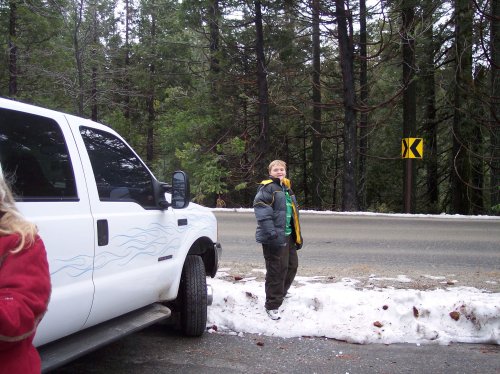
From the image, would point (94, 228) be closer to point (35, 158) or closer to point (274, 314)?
point (35, 158)

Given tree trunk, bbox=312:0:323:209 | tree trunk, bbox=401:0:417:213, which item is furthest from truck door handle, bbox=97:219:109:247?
tree trunk, bbox=312:0:323:209

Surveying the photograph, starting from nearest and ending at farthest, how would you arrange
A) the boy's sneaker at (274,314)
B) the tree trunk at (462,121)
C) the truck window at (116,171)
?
the truck window at (116,171), the boy's sneaker at (274,314), the tree trunk at (462,121)

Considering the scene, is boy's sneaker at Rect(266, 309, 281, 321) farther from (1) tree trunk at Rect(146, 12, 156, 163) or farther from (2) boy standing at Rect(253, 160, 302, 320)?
(1) tree trunk at Rect(146, 12, 156, 163)

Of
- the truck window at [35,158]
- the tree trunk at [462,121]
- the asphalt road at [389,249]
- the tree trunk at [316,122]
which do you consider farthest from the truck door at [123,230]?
the tree trunk at [316,122]

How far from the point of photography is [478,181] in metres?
25.3

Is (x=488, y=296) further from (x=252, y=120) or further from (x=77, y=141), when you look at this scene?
(x=252, y=120)

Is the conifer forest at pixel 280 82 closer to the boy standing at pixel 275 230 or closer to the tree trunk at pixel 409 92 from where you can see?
the tree trunk at pixel 409 92

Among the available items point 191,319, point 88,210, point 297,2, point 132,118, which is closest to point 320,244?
point 191,319

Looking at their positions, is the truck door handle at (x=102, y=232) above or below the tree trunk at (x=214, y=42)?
below

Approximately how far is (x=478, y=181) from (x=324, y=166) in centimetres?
1021

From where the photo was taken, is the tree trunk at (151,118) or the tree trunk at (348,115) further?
the tree trunk at (151,118)

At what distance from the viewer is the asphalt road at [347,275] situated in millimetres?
4215

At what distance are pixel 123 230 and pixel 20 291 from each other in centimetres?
185

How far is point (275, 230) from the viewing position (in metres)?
5.20
